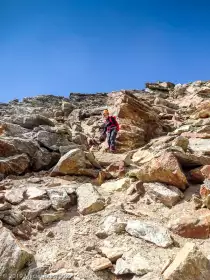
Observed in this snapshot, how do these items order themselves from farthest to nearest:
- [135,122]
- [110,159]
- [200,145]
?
[135,122], [200,145], [110,159]

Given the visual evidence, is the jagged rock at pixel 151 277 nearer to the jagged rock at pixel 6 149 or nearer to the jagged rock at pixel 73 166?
the jagged rock at pixel 73 166

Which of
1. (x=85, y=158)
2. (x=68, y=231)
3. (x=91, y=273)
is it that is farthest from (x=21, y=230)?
(x=85, y=158)

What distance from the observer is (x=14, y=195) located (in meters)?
9.19

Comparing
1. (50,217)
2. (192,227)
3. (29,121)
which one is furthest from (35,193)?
(29,121)

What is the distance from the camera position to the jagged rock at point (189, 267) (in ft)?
19.4

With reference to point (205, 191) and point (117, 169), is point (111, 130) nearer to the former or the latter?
point (117, 169)

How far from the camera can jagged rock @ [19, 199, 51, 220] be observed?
8308 millimetres

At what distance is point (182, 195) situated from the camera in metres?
9.30

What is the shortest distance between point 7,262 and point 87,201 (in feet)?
10.5

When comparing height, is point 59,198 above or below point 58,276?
above

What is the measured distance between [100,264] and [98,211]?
2.32 metres

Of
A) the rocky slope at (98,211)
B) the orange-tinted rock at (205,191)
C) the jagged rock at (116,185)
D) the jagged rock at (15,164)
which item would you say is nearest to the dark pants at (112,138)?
the rocky slope at (98,211)

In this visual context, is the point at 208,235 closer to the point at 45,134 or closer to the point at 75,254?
the point at 75,254

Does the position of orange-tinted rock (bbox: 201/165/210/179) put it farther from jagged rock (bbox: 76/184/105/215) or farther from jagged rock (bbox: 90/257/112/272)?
jagged rock (bbox: 90/257/112/272)
